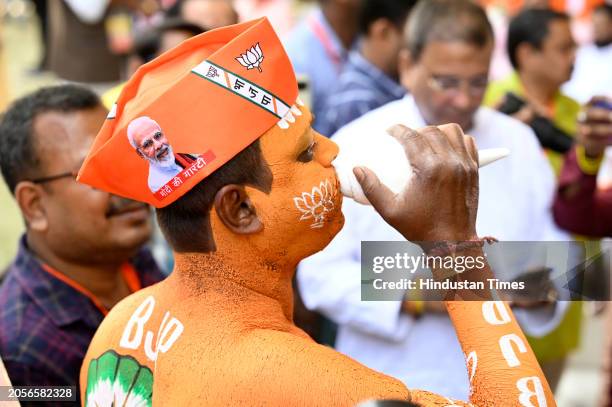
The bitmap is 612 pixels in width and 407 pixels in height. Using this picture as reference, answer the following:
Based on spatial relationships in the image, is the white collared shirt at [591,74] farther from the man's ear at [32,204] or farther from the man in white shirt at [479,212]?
the man's ear at [32,204]

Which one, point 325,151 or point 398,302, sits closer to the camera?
point 325,151

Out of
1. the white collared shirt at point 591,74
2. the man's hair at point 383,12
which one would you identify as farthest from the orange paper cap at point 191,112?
the white collared shirt at point 591,74

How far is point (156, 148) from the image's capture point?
1747mm

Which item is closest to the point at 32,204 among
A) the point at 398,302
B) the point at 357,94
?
the point at 398,302

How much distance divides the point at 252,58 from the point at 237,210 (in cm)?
32

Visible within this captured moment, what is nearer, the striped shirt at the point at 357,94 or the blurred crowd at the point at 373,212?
the blurred crowd at the point at 373,212

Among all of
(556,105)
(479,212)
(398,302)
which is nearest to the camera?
(398,302)

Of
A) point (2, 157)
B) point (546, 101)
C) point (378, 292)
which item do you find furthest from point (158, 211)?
point (546, 101)

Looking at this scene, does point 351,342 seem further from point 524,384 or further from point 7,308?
point 524,384

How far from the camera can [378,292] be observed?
204 centimetres

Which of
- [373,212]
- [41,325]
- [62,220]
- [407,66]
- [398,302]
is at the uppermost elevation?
[407,66]

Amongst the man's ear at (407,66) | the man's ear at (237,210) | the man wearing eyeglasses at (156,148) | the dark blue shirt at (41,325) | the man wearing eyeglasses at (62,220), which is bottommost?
the dark blue shirt at (41,325)

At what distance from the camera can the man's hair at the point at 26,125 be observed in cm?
278

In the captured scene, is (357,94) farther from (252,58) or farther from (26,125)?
(252,58)
